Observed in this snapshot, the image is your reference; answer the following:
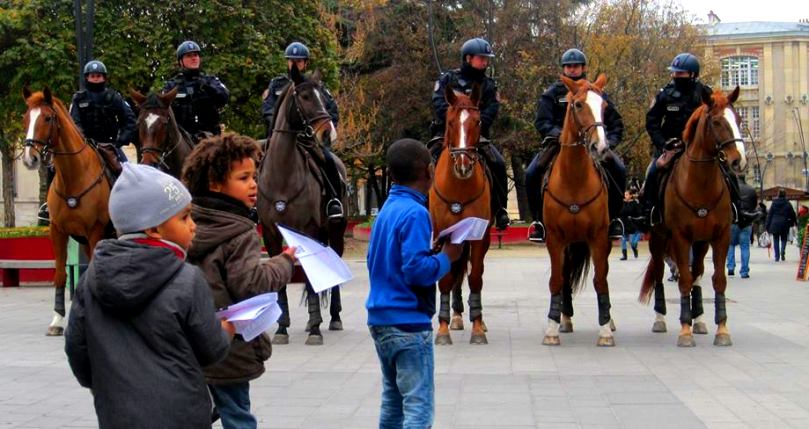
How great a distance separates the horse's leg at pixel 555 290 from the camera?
39.0ft

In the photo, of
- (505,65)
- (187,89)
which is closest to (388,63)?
(505,65)

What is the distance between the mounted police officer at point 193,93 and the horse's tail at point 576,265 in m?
5.14

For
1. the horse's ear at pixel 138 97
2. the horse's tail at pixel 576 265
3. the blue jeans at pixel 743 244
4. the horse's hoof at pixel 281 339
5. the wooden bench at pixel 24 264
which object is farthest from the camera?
the blue jeans at pixel 743 244

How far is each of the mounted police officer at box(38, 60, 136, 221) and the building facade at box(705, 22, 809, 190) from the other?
286ft

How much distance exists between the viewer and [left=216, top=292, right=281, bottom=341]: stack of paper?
468 cm

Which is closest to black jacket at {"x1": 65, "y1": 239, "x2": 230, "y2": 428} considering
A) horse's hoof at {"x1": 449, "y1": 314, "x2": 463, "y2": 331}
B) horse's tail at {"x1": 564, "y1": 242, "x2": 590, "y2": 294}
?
horse's tail at {"x1": 564, "y1": 242, "x2": 590, "y2": 294}

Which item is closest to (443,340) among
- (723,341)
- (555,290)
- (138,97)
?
(555,290)

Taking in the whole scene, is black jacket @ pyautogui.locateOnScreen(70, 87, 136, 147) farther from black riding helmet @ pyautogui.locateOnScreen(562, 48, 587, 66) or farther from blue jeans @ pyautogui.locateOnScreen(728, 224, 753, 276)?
blue jeans @ pyautogui.locateOnScreen(728, 224, 753, 276)

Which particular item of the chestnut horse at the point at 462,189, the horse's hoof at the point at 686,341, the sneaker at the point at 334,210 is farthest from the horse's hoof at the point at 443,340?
the horse's hoof at the point at 686,341

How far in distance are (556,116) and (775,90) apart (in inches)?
3541

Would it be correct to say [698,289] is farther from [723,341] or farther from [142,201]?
[142,201]

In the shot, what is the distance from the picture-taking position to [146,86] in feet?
95.1

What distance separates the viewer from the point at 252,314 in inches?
185

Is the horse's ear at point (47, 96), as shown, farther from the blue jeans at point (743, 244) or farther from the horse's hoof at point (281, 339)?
the blue jeans at point (743, 244)
